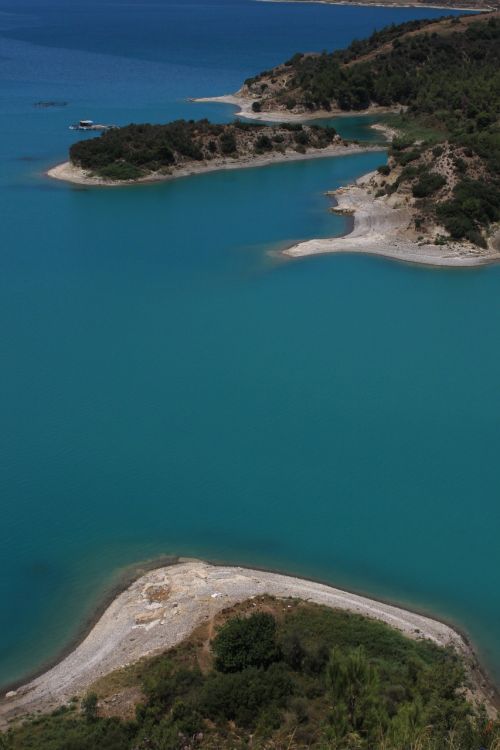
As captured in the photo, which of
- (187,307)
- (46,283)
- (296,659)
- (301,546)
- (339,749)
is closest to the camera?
(339,749)

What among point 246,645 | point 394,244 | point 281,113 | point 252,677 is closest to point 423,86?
Result: point 281,113

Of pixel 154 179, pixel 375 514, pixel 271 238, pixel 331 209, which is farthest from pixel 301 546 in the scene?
pixel 154 179

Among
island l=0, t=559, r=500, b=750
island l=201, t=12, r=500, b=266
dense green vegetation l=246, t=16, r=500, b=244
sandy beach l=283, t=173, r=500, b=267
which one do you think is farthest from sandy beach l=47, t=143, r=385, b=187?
island l=0, t=559, r=500, b=750

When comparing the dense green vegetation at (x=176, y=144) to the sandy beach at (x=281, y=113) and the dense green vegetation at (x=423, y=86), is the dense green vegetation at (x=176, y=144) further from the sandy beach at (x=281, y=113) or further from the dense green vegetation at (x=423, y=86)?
the sandy beach at (x=281, y=113)

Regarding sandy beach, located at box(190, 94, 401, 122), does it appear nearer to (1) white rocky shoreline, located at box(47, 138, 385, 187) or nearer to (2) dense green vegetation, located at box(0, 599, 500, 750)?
(1) white rocky shoreline, located at box(47, 138, 385, 187)

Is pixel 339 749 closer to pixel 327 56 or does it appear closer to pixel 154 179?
pixel 154 179

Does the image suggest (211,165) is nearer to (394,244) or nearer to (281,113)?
(281,113)

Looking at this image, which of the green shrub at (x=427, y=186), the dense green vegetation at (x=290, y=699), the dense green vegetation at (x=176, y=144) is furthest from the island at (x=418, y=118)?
the dense green vegetation at (x=290, y=699)
